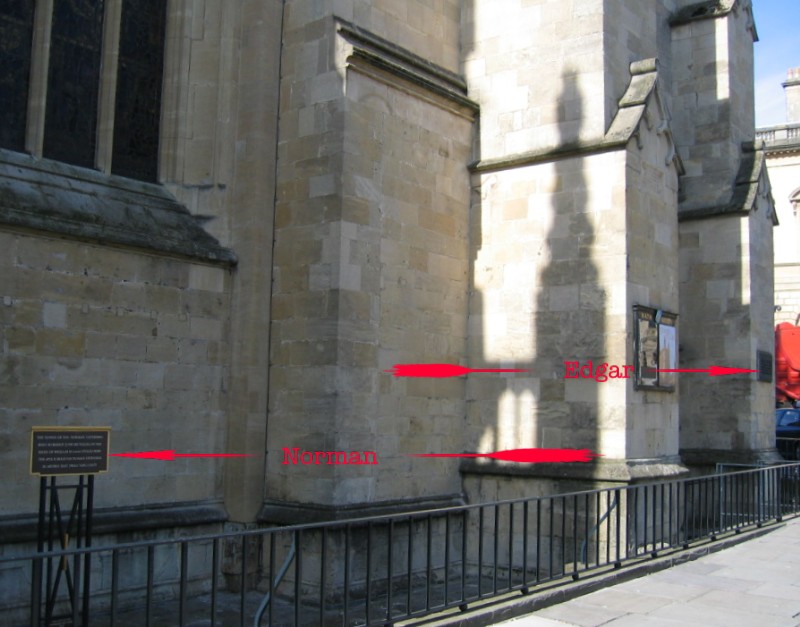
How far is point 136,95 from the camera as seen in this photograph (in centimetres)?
985

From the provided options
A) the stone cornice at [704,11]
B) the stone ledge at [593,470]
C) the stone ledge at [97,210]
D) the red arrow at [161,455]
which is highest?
the stone cornice at [704,11]

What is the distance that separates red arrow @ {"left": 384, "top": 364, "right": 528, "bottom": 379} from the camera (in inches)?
406

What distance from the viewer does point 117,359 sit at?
8.87 metres

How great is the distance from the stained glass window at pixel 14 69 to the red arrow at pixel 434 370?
182 inches

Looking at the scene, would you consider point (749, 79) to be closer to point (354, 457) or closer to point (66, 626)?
point (354, 457)

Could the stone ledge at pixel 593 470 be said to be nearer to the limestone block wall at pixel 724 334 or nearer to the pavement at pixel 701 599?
the pavement at pixel 701 599

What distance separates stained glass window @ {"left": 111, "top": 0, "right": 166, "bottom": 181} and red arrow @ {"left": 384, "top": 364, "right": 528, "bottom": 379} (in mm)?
3529

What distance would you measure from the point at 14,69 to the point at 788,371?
24.7m

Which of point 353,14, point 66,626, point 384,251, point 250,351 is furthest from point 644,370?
point 66,626

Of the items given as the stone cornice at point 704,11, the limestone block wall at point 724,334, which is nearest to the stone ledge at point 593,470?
the limestone block wall at point 724,334

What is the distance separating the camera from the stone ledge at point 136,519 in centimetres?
792

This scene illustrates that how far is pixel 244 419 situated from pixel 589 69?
19.5 ft

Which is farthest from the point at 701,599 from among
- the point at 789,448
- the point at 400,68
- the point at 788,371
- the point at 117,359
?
the point at 788,371

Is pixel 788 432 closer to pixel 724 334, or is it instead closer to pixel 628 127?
pixel 724 334
